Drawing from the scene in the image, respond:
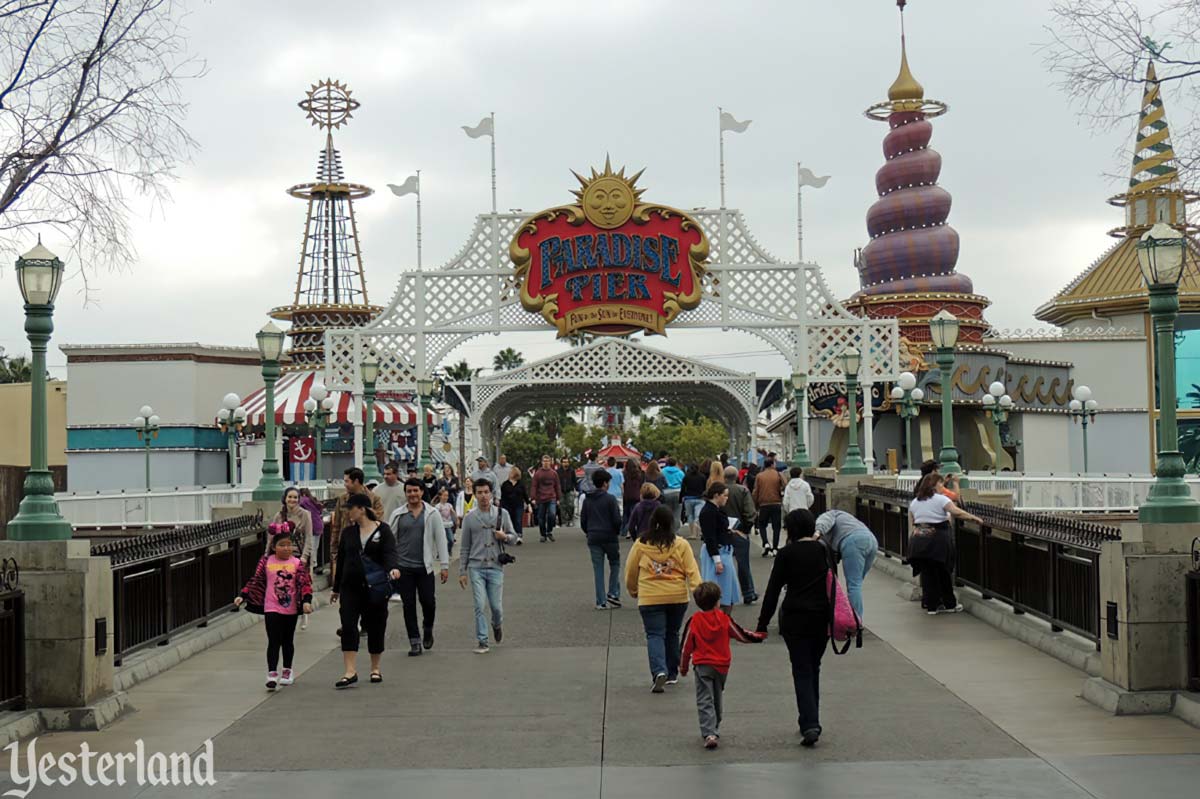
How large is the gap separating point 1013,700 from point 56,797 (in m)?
6.78

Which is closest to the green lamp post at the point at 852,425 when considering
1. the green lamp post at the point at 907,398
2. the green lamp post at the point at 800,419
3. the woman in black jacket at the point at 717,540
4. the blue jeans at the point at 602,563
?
the green lamp post at the point at 800,419

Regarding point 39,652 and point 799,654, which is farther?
point 39,652

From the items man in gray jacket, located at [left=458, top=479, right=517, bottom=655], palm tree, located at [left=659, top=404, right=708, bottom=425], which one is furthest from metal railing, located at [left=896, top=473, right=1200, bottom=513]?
palm tree, located at [left=659, top=404, right=708, bottom=425]

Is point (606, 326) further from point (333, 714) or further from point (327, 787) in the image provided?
point (327, 787)

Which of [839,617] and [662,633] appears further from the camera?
[662,633]

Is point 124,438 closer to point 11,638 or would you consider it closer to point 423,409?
point 423,409

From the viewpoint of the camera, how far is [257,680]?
12.4 meters

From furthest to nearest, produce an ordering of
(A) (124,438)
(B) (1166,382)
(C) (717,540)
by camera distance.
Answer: (A) (124,438) → (C) (717,540) → (B) (1166,382)

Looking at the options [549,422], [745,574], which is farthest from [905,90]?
[549,422]

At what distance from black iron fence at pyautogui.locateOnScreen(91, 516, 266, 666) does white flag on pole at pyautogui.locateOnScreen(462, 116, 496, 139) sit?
22.4 m

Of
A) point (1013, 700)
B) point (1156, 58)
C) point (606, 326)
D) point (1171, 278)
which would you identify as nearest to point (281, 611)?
point (1013, 700)

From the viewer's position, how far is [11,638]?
9.91 m

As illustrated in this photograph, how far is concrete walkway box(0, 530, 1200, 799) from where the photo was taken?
833 centimetres

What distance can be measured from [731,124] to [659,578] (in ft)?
92.9
